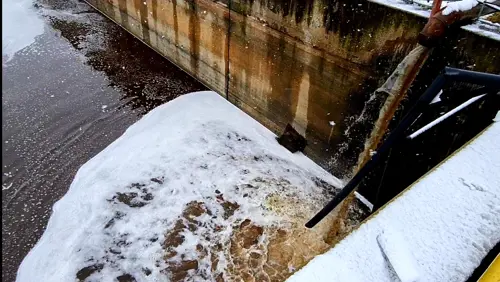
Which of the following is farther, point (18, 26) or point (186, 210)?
point (18, 26)

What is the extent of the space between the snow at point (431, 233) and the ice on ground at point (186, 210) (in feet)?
12.4

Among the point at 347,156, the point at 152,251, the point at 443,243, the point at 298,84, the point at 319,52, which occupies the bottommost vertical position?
the point at 152,251

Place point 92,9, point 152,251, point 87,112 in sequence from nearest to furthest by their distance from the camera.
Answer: point 152,251, point 87,112, point 92,9

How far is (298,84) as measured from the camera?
848 cm

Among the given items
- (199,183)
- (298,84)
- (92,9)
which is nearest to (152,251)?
(199,183)

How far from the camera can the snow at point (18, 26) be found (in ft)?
43.9

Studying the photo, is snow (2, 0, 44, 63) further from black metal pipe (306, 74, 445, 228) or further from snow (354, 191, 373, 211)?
black metal pipe (306, 74, 445, 228)

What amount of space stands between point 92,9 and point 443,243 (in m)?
18.6

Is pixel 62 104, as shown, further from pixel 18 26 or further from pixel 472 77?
pixel 472 77

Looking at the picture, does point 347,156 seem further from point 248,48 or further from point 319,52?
point 248,48

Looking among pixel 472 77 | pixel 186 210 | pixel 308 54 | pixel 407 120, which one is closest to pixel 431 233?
pixel 407 120

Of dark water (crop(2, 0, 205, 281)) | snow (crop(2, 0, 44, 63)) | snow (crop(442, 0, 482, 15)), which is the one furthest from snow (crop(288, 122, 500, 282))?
snow (crop(2, 0, 44, 63))

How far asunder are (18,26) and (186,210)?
1242 centimetres

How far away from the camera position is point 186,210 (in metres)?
7.53
